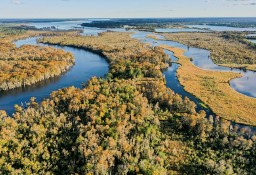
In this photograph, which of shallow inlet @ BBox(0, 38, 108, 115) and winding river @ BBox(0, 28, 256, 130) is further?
winding river @ BBox(0, 28, 256, 130)

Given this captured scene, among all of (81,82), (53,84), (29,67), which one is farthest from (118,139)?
(29,67)

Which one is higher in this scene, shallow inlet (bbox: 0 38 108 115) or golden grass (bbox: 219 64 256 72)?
golden grass (bbox: 219 64 256 72)

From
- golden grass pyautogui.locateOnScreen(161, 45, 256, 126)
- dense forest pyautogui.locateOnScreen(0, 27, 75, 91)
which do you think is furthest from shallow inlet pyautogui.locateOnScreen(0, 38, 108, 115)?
golden grass pyautogui.locateOnScreen(161, 45, 256, 126)

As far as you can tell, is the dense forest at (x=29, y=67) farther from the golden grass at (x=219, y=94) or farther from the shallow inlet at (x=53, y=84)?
the golden grass at (x=219, y=94)

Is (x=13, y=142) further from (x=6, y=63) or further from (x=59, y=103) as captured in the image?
(x=6, y=63)

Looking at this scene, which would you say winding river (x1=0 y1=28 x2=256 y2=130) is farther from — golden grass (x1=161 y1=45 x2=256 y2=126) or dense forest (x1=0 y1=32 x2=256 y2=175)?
dense forest (x1=0 y1=32 x2=256 y2=175)

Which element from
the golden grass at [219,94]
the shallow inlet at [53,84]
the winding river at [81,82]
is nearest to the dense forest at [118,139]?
the golden grass at [219,94]
